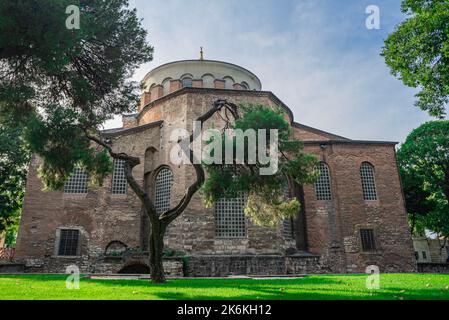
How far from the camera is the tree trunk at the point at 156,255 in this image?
884 centimetres

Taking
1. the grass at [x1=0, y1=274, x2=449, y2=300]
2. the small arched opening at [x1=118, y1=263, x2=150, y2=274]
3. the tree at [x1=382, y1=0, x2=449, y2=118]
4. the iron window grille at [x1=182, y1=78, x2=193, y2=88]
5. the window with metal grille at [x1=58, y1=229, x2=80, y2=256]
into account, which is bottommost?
the grass at [x1=0, y1=274, x2=449, y2=300]

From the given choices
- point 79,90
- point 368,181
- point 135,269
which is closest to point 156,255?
point 79,90

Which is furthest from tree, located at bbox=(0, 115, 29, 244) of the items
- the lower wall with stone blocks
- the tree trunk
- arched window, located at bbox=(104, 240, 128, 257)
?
the tree trunk

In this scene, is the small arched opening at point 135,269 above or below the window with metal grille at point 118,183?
below

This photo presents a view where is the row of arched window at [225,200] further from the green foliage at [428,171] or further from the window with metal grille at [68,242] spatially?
the green foliage at [428,171]

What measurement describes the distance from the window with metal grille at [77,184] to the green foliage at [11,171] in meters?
4.55

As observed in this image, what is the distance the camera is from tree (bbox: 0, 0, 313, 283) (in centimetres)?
897

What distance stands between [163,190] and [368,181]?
12.8 metres

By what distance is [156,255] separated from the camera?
898 cm

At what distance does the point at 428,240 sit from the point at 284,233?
3177 centimetres

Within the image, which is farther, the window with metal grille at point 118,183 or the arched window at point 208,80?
the arched window at point 208,80

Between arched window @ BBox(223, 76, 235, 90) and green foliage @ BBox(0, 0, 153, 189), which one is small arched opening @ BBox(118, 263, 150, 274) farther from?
arched window @ BBox(223, 76, 235, 90)

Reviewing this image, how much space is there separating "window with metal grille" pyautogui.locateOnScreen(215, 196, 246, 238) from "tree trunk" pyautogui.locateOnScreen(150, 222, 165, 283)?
24.1 feet

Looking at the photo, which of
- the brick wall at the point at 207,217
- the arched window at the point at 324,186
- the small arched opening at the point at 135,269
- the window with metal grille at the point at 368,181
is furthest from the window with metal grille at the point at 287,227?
the small arched opening at the point at 135,269
